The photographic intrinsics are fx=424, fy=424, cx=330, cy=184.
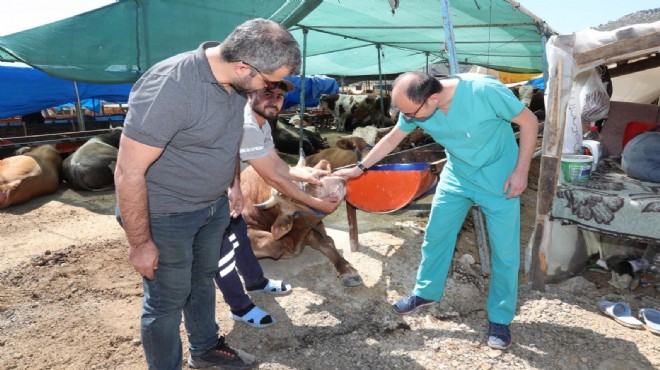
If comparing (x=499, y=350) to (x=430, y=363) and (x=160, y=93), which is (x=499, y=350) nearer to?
(x=430, y=363)

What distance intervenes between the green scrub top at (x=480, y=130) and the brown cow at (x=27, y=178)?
559 cm

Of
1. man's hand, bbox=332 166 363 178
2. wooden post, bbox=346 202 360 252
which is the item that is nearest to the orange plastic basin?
man's hand, bbox=332 166 363 178

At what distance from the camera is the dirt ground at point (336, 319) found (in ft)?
8.48

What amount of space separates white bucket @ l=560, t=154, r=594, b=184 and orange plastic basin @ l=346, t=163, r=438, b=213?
0.98m

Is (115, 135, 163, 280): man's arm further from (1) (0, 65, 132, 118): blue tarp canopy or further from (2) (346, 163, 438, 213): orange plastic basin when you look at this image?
(1) (0, 65, 132, 118): blue tarp canopy

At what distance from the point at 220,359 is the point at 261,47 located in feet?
5.77

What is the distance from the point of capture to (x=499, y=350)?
2.68m

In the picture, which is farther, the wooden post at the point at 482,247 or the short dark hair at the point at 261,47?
the wooden post at the point at 482,247

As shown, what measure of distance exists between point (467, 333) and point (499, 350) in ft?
0.78

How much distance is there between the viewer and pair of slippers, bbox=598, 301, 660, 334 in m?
2.94

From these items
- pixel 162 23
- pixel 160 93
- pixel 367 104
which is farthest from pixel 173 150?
pixel 367 104

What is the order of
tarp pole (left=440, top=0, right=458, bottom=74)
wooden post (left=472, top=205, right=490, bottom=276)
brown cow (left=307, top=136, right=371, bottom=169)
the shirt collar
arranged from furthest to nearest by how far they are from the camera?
brown cow (left=307, top=136, right=371, bottom=169), tarp pole (left=440, top=0, right=458, bottom=74), wooden post (left=472, top=205, right=490, bottom=276), the shirt collar

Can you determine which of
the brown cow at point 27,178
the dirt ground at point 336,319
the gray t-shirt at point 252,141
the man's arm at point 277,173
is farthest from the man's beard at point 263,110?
the brown cow at point 27,178

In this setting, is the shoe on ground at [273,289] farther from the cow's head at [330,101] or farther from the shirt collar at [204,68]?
the cow's head at [330,101]
